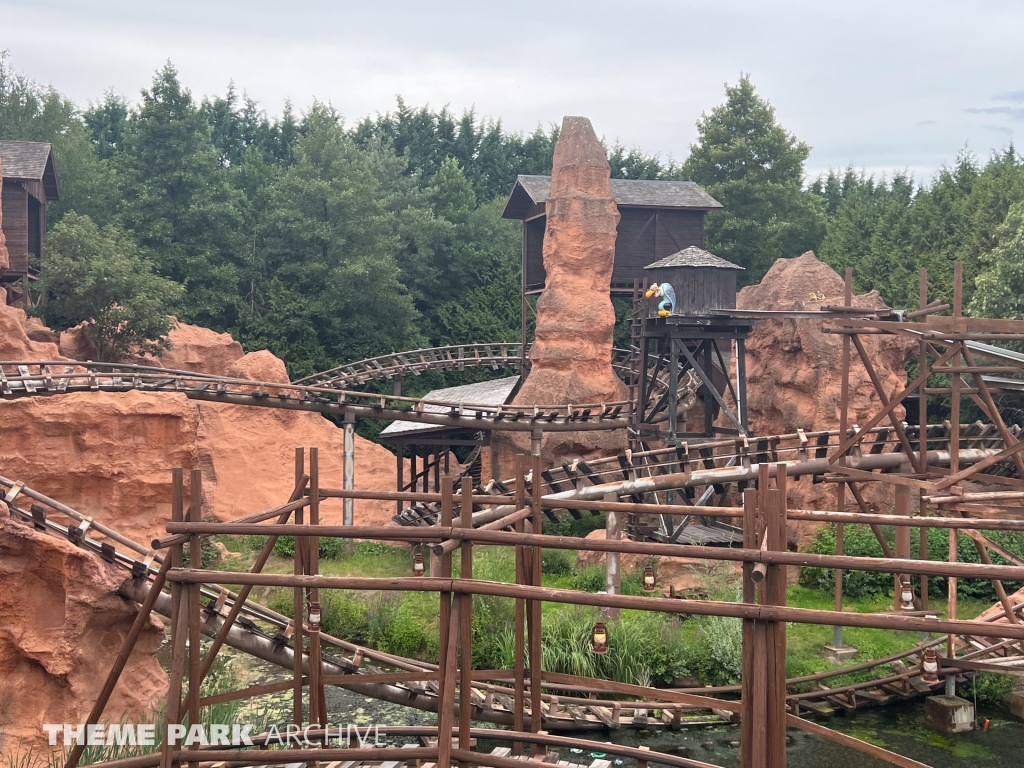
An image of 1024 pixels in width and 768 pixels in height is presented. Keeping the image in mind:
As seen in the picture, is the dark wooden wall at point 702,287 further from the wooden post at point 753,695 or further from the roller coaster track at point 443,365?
the wooden post at point 753,695

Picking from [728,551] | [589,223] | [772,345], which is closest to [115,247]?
[589,223]

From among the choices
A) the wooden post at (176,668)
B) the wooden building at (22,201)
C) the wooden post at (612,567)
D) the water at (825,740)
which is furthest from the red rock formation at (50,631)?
the wooden building at (22,201)

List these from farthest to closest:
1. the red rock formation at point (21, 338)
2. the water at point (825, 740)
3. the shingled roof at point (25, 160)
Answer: the shingled roof at point (25, 160) < the red rock formation at point (21, 338) < the water at point (825, 740)

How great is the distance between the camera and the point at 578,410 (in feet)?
77.4

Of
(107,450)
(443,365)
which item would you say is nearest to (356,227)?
(443,365)

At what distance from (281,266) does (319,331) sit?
2.58 m

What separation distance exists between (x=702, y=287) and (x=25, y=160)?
65.9 feet

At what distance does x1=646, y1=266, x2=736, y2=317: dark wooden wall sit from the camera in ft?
70.0

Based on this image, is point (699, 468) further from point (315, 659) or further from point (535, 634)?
point (315, 659)

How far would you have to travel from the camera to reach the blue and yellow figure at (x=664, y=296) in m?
20.7

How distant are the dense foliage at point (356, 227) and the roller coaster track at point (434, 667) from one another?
15.9 m

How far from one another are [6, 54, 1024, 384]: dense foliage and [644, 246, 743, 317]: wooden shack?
385 inches

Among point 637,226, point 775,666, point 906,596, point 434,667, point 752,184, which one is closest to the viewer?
point 775,666

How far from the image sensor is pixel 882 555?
62.3ft
